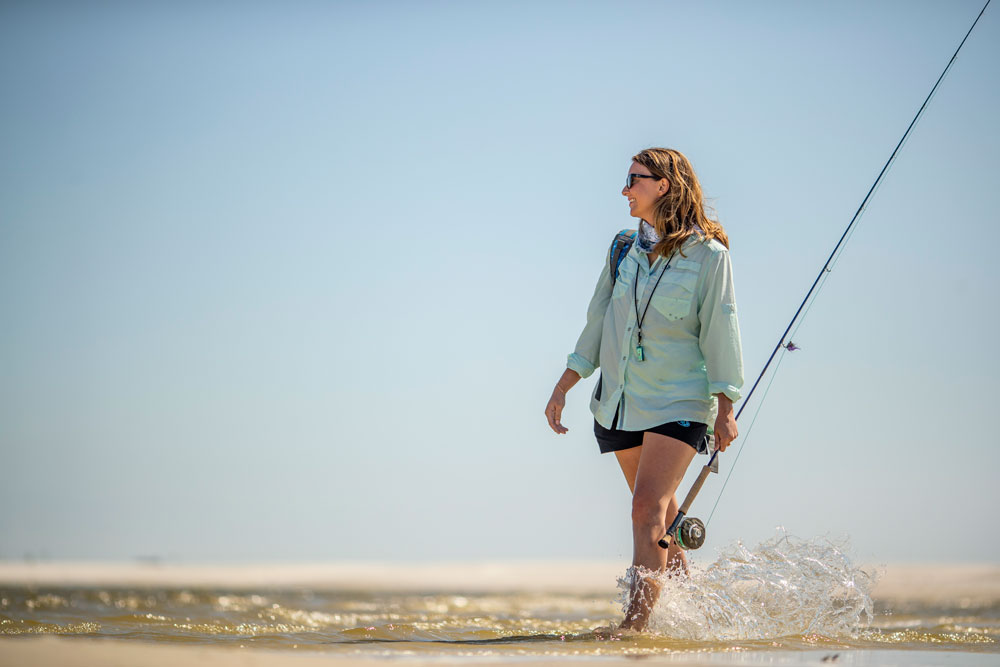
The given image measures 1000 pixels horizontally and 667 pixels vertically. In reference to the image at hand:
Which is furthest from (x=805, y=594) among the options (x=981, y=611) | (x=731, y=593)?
(x=981, y=611)

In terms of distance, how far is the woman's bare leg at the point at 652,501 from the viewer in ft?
13.0

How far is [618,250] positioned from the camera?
4.55m

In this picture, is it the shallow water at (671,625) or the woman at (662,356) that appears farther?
the woman at (662,356)

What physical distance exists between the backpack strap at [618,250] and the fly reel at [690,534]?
1066mm

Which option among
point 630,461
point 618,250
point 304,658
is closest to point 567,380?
point 630,461

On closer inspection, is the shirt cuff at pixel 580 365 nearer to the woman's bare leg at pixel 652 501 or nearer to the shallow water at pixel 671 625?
the woman's bare leg at pixel 652 501

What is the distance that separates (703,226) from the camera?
430 centimetres

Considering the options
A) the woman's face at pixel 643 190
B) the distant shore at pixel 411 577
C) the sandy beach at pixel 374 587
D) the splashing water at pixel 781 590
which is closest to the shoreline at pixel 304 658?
the sandy beach at pixel 374 587

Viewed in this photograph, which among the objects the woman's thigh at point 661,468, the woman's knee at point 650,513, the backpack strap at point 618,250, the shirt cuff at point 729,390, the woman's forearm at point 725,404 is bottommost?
the woman's knee at point 650,513

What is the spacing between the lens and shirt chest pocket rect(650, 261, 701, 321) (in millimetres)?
4156

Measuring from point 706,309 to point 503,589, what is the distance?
19.5 feet

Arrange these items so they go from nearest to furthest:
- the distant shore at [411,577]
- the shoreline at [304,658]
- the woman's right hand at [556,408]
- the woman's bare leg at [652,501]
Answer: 1. the shoreline at [304,658]
2. the woman's bare leg at [652,501]
3. the woman's right hand at [556,408]
4. the distant shore at [411,577]

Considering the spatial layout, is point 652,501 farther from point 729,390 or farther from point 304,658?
point 304,658

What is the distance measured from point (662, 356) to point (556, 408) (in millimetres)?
565
